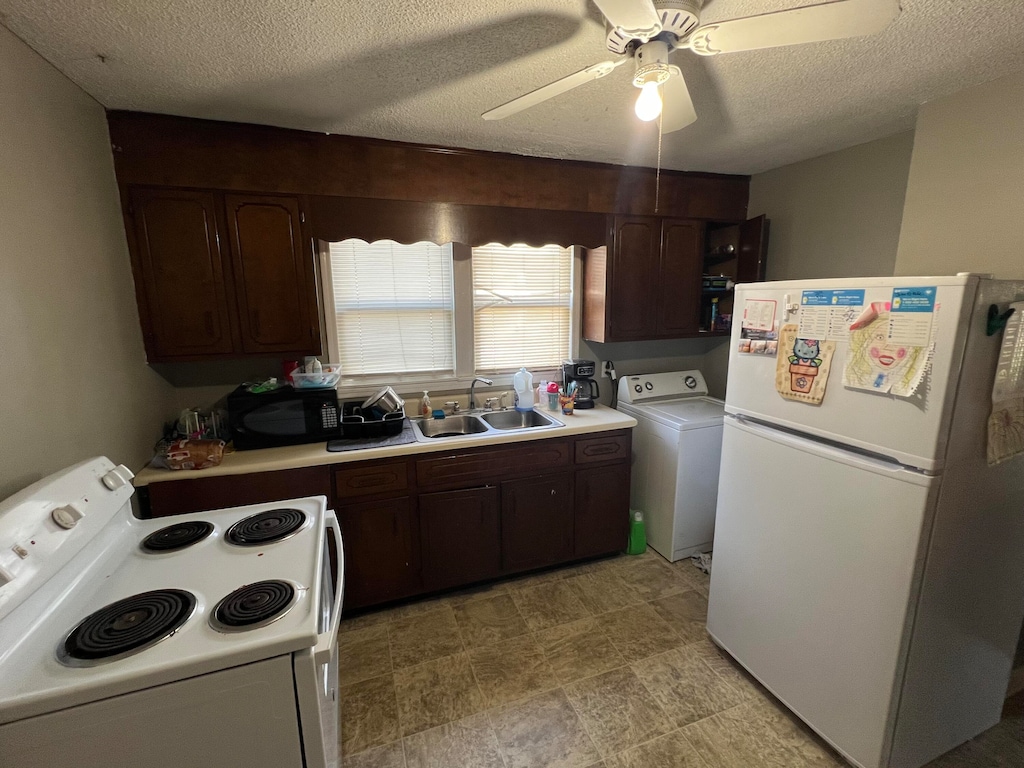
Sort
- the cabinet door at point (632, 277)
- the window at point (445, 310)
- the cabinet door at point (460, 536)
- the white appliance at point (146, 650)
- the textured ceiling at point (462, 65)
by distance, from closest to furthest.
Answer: the white appliance at point (146, 650) < the textured ceiling at point (462, 65) < the cabinet door at point (460, 536) < the window at point (445, 310) < the cabinet door at point (632, 277)

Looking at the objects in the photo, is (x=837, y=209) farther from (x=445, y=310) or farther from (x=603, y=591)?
(x=603, y=591)

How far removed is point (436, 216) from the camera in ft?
7.89

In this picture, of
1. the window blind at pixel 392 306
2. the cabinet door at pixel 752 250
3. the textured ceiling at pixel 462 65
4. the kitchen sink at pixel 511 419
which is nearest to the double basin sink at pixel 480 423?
the kitchen sink at pixel 511 419

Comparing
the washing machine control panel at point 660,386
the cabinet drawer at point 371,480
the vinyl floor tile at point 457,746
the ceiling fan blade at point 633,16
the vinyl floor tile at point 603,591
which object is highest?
the ceiling fan blade at point 633,16

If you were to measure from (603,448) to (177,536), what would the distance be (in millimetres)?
1967

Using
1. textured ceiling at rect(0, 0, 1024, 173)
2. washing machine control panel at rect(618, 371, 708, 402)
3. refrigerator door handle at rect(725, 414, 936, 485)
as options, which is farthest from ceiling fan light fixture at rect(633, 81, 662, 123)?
washing machine control panel at rect(618, 371, 708, 402)

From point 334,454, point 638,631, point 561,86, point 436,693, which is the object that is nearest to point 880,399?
point 561,86

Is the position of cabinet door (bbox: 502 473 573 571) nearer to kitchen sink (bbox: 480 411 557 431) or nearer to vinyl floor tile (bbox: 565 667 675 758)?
kitchen sink (bbox: 480 411 557 431)

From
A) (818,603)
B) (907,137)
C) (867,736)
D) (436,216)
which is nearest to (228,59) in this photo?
(436,216)

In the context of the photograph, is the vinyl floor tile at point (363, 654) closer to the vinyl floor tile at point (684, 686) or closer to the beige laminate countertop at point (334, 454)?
the beige laminate countertop at point (334, 454)

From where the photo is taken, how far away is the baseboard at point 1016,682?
185 cm

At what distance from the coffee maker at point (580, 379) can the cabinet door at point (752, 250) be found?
1.16 m

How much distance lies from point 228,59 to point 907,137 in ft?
9.40

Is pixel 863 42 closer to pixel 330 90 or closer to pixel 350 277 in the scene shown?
pixel 330 90
